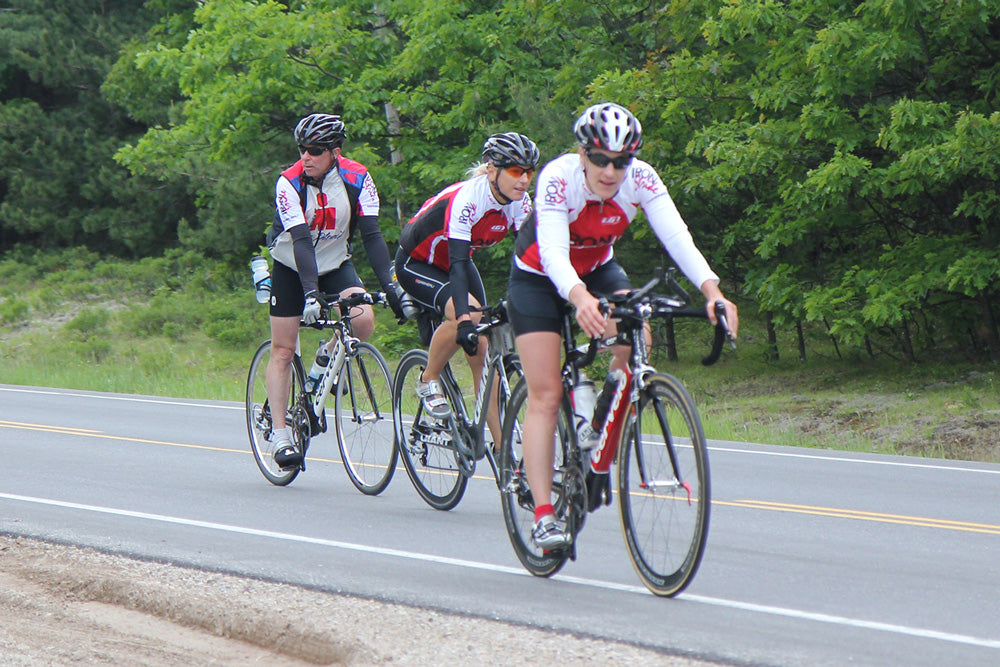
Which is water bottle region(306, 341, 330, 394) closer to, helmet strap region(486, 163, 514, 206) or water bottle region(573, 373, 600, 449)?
helmet strap region(486, 163, 514, 206)

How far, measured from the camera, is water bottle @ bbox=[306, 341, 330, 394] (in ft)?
27.9

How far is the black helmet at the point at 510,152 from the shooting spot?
6988 millimetres

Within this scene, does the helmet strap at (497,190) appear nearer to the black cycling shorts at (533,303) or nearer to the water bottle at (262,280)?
the black cycling shorts at (533,303)

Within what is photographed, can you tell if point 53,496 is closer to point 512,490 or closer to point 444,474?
point 444,474

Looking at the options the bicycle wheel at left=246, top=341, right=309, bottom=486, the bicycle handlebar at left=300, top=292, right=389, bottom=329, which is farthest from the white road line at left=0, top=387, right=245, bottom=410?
the bicycle handlebar at left=300, top=292, right=389, bottom=329

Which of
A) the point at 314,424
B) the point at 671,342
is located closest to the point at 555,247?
the point at 314,424

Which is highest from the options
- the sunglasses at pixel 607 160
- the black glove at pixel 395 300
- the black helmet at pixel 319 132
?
the black helmet at pixel 319 132

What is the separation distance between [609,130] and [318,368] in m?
3.79

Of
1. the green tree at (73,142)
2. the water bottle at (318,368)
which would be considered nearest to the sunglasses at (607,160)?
the water bottle at (318,368)

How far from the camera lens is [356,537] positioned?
7.30 meters

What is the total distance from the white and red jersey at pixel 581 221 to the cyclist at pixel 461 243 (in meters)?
1.12

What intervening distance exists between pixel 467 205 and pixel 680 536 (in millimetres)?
2524

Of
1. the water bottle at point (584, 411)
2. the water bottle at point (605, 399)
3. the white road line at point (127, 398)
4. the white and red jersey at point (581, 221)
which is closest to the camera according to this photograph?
the white and red jersey at point (581, 221)

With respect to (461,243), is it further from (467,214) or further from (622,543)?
(622,543)
